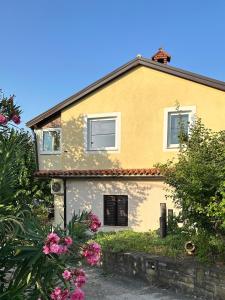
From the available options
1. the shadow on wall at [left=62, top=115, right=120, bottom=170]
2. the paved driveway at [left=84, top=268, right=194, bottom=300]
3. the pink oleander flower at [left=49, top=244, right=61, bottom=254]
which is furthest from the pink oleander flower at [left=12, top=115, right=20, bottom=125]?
the shadow on wall at [left=62, top=115, right=120, bottom=170]

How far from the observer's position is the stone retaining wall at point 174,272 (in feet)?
29.9

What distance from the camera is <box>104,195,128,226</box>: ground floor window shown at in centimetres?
1764

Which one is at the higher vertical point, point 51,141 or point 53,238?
point 51,141

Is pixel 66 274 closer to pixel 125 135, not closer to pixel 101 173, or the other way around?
pixel 101 173

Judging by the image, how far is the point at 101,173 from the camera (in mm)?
17500

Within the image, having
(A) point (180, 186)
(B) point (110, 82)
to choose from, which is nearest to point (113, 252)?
(A) point (180, 186)

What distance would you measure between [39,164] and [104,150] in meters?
3.91

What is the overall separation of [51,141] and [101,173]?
13.3 feet

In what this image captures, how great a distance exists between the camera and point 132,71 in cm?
1792

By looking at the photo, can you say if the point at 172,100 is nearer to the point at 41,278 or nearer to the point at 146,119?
the point at 146,119

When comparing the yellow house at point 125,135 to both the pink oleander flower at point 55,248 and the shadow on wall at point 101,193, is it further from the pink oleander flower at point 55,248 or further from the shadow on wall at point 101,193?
the pink oleander flower at point 55,248

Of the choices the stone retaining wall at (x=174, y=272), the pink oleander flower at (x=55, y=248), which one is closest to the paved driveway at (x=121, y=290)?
the stone retaining wall at (x=174, y=272)

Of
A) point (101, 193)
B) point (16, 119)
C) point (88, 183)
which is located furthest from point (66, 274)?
point (88, 183)

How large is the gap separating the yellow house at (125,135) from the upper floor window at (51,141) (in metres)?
0.12
